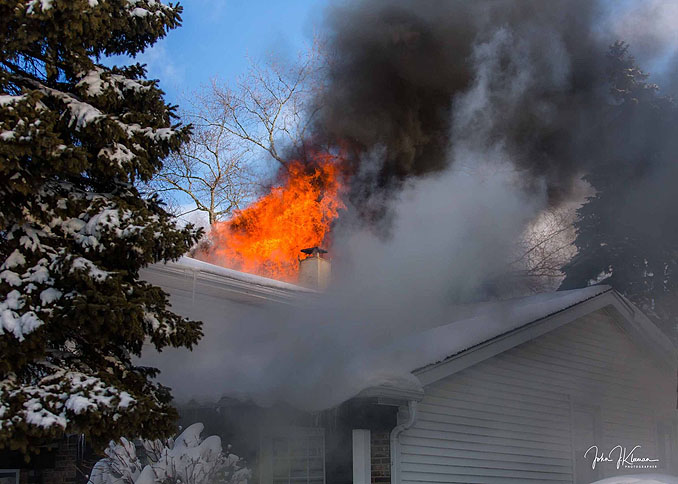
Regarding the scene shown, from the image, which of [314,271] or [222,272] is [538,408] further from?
[314,271]

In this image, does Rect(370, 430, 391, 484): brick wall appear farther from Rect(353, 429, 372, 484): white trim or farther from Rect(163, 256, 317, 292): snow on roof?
Rect(163, 256, 317, 292): snow on roof

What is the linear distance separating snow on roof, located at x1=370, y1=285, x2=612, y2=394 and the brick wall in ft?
2.68

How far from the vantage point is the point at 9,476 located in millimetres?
9125

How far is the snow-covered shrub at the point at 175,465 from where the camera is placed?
7941 mm

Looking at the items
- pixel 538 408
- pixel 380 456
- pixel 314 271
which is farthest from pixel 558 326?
pixel 314 271

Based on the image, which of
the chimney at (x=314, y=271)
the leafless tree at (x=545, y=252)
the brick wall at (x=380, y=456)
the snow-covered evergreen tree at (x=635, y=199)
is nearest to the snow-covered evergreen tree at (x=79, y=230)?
the brick wall at (x=380, y=456)

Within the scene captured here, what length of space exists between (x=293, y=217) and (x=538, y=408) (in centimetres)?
717

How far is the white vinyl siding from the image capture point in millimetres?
9664

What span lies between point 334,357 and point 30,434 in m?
4.54

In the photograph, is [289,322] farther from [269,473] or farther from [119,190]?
[119,190]

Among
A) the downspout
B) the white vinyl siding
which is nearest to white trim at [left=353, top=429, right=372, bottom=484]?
the downspout

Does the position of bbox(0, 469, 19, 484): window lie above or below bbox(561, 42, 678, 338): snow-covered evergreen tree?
below

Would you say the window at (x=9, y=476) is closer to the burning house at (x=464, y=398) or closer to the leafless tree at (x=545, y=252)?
the burning house at (x=464, y=398)

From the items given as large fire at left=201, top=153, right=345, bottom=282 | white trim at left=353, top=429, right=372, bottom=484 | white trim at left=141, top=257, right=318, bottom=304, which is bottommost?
white trim at left=353, top=429, right=372, bottom=484
